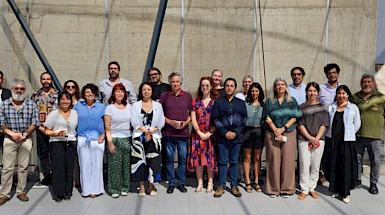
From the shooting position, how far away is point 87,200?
3.43 metres

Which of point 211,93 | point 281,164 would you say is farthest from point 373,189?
point 211,93

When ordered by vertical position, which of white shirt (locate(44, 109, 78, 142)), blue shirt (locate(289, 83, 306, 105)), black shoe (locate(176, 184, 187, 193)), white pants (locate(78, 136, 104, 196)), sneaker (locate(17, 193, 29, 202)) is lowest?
sneaker (locate(17, 193, 29, 202))

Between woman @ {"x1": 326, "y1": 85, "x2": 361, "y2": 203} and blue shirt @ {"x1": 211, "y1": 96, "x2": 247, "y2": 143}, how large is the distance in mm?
1041

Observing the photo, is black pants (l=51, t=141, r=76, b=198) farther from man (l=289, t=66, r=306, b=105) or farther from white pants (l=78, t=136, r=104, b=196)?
man (l=289, t=66, r=306, b=105)

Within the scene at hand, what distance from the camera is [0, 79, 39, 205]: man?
10.6 ft

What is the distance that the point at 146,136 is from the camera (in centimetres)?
339

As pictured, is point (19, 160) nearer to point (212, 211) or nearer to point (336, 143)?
point (212, 211)

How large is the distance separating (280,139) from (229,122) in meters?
0.59

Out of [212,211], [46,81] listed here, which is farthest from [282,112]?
[46,81]

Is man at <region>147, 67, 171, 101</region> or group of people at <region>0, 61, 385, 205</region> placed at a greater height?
man at <region>147, 67, 171, 101</region>

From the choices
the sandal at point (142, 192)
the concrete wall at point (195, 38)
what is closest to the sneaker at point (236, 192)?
the sandal at point (142, 192)

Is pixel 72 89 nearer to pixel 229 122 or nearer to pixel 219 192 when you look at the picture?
pixel 229 122

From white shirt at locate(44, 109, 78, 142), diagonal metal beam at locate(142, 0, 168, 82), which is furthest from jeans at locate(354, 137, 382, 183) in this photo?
white shirt at locate(44, 109, 78, 142)

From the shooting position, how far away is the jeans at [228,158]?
11.4ft
